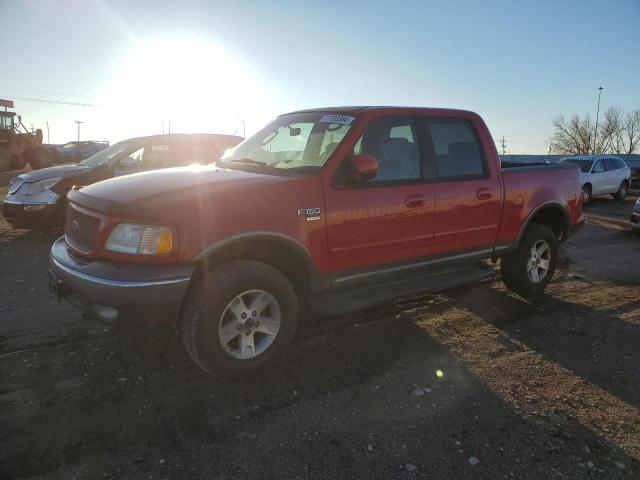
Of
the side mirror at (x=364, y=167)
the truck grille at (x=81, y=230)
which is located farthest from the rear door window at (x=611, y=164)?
the truck grille at (x=81, y=230)

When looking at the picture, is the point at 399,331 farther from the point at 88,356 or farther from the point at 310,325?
the point at 88,356

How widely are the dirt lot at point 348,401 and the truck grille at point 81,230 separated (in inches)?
36.2

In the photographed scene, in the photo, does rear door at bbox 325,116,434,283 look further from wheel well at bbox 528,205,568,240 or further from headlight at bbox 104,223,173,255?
wheel well at bbox 528,205,568,240

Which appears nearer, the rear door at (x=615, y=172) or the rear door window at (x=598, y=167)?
the rear door window at (x=598, y=167)

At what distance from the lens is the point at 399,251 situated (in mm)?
3918

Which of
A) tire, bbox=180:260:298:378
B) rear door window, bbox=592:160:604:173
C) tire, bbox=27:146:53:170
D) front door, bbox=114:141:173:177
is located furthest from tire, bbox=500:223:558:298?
tire, bbox=27:146:53:170

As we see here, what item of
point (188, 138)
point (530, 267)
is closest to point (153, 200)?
point (530, 267)

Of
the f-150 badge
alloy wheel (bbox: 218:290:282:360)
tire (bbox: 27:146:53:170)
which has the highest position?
tire (bbox: 27:146:53:170)

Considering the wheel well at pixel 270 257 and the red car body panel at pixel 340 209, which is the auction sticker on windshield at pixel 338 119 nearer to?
the red car body panel at pixel 340 209

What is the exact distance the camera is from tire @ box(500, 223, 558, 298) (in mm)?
5000

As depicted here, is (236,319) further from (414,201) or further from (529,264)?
(529,264)

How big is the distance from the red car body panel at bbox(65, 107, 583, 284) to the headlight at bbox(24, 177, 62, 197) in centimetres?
487

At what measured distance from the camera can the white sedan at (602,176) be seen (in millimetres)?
15992

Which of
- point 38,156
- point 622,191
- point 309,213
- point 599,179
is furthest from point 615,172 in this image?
point 38,156
